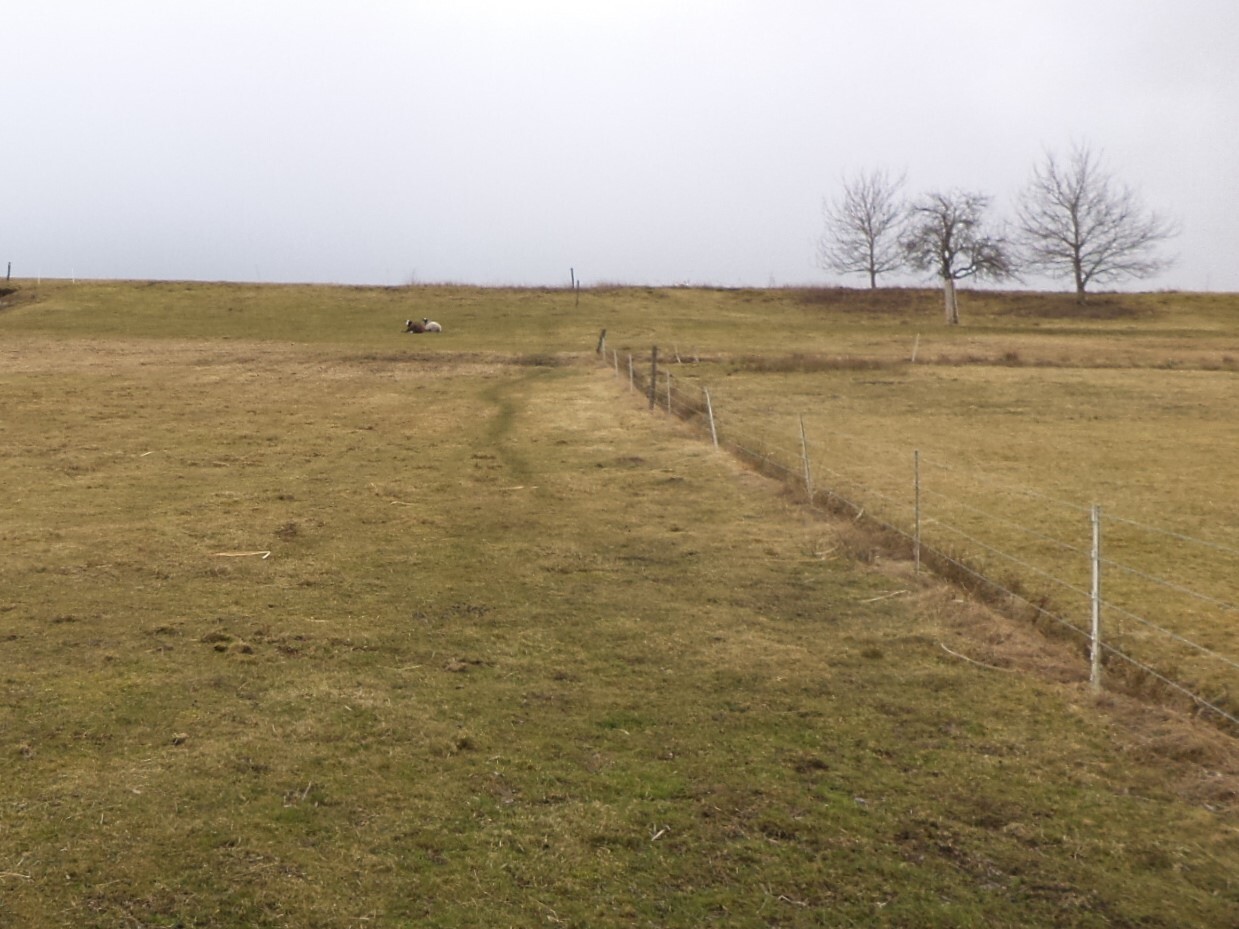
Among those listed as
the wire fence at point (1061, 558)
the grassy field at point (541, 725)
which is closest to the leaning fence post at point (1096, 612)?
the wire fence at point (1061, 558)

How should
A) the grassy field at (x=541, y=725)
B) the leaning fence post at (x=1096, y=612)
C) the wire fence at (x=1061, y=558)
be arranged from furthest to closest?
1. the wire fence at (x=1061, y=558)
2. the leaning fence post at (x=1096, y=612)
3. the grassy field at (x=541, y=725)

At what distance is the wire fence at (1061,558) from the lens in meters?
8.77

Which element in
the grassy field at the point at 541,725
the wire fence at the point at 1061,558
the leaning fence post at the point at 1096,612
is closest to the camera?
the grassy field at the point at 541,725

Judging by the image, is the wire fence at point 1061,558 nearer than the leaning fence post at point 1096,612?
No

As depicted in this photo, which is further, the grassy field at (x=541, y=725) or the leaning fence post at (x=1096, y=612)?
the leaning fence post at (x=1096, y=612)

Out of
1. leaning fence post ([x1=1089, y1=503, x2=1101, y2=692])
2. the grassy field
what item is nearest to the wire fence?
leaning fence post ([x1=1089, y1=503, x2=1101, y2=692])

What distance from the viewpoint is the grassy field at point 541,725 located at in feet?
18.1

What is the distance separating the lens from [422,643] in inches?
364

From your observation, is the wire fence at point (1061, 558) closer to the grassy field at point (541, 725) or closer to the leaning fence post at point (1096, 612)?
the leaning fence post at point (1096, 612)

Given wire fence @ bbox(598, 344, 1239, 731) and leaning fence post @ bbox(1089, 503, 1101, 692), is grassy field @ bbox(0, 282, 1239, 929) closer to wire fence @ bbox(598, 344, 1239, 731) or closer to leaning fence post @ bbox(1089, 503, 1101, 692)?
leaning fence post @ bbox(1089, 503, 1101, 692)

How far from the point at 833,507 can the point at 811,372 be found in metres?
19.5

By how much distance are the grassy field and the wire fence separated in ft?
2.05

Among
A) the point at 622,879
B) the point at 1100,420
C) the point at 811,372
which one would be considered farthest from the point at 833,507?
the point at 811,372

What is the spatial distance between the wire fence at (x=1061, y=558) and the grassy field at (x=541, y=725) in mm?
624
